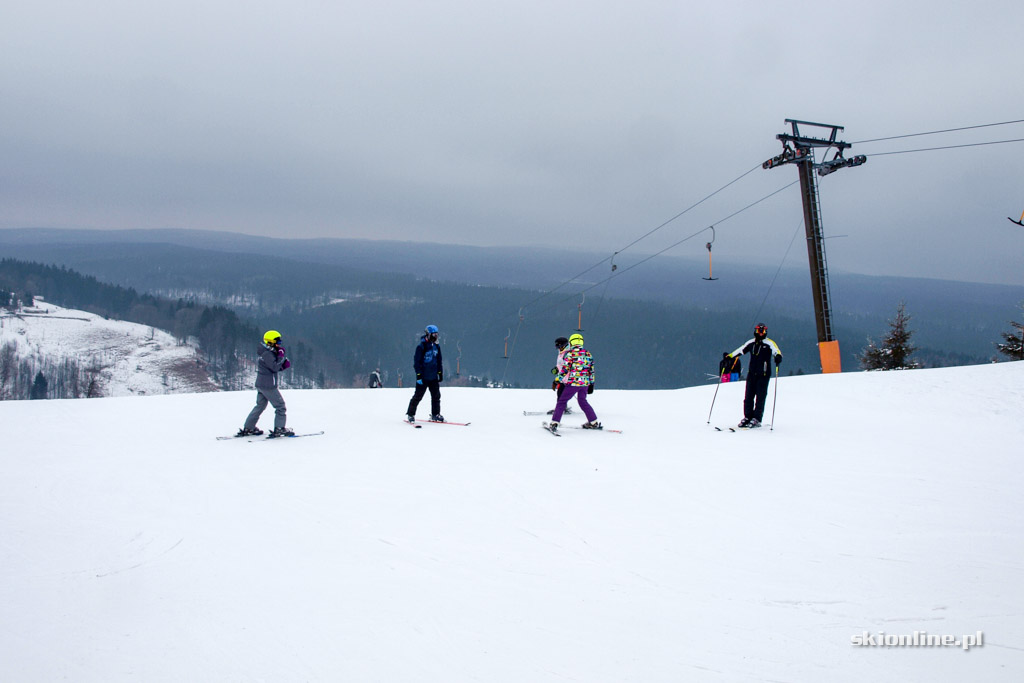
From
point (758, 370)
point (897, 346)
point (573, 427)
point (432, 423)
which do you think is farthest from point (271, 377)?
point (897, 346)

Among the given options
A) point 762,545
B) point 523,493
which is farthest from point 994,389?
Answer: point 523,493

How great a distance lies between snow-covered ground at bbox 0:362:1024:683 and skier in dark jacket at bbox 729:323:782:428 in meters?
1.48

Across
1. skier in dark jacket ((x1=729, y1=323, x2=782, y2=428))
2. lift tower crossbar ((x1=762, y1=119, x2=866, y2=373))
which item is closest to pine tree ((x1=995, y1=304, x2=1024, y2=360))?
lift tower crossbar ((x1=762, y1=119, x2=866, y2=373))

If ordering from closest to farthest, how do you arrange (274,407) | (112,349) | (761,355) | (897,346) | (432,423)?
(274,407)
(761,355)
(432,423)
(897,346)
(112,349)

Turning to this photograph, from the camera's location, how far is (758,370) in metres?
10.3

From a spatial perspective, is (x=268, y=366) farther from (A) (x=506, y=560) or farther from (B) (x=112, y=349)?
(B) (x=112, y=349)

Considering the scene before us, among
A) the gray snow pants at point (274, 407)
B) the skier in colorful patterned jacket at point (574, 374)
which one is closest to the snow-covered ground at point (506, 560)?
the gray snow pants at point (274, 407)

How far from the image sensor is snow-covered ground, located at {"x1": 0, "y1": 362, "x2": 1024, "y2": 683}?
335 cm

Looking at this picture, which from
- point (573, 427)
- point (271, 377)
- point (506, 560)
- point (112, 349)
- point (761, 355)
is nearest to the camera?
point (506, 560)

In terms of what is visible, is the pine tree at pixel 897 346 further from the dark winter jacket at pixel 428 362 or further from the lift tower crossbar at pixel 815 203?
the dark winter jacket at pixel 428 362

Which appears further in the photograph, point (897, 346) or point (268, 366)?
point (897, 346)

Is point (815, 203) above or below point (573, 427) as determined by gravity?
above

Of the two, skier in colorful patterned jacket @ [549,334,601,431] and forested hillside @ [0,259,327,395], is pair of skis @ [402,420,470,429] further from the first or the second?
forested hillside @ [0,259,327,395]

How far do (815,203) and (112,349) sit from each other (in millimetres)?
155644
